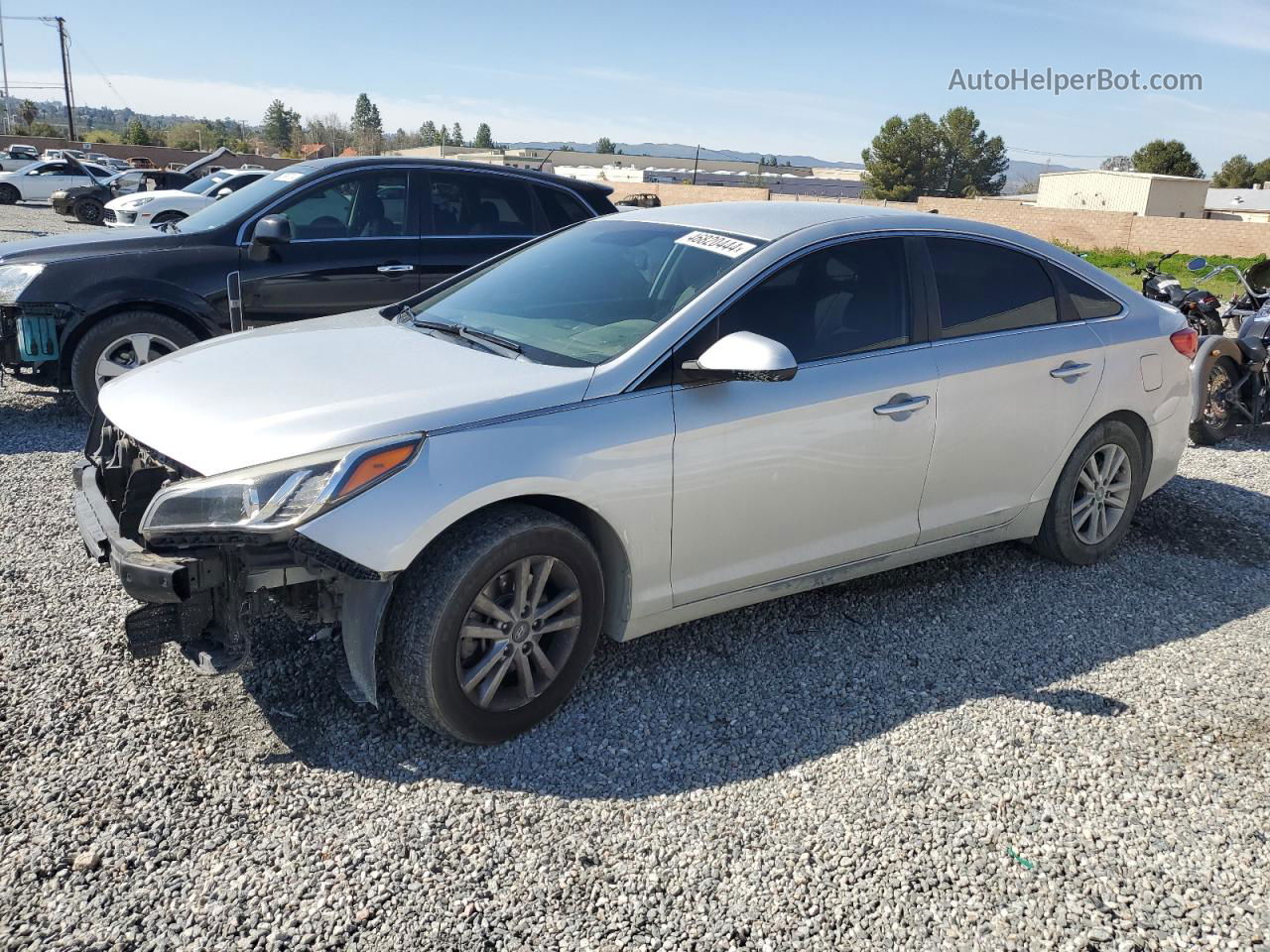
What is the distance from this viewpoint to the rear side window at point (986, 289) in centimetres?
447

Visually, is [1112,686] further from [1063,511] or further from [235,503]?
[235,503]

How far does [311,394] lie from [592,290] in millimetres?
1273

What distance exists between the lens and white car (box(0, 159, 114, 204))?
1297 inches

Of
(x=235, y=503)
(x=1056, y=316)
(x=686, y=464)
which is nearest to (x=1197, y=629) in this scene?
(x=1056, y=316)

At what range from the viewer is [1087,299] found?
16.4ft

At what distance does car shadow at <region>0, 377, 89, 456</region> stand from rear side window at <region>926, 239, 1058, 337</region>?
5.47 metres

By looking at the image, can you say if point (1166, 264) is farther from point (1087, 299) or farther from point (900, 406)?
point (900, 406)

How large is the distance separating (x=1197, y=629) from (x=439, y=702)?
11.3 feet

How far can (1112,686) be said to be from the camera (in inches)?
161

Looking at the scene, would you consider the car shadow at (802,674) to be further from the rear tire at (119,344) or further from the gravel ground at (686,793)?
the rear tire at (119,344)

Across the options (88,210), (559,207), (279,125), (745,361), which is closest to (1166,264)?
(559,207)

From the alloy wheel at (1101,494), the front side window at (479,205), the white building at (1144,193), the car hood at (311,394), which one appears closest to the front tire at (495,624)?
the car hood at (311,394)

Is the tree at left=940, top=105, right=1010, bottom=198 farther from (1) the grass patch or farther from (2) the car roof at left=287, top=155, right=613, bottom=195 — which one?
(2) the car roof at left=287, top=155, right=613, bottom=195

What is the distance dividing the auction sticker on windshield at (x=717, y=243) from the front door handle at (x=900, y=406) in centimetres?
81
